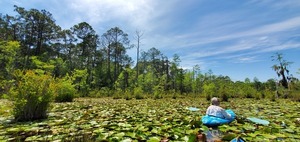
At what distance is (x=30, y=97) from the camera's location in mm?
5035

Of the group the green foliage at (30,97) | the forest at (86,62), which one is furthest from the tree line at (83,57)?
the green foliage at (30,97)

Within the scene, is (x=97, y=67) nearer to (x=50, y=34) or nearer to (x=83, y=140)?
(x=50, y=34)

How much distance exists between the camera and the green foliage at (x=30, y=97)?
495cm

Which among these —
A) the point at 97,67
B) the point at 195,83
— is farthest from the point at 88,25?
the point at 195,83

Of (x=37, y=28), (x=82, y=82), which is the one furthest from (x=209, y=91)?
(x=37, y=28)

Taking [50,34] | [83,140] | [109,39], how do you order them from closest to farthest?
[83,140] < [50,34] < [109,39]

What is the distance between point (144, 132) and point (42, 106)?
11.3ft

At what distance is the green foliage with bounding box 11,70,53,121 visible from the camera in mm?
4953

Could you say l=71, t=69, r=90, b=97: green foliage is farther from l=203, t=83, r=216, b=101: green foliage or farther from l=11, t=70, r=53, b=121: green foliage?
l=11, t=70, r=53, b=121: green foliage

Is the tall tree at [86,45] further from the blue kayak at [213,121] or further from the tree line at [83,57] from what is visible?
the blue kayak at [213,121]

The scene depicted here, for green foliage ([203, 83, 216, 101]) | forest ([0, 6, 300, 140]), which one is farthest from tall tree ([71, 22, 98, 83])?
green foliage ([203, 83, 216, 101])

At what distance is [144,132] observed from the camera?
3.63 metres

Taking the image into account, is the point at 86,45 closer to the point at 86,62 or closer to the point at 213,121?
the point at 86,62

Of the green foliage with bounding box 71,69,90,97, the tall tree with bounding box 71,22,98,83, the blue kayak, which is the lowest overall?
the blue kayak
